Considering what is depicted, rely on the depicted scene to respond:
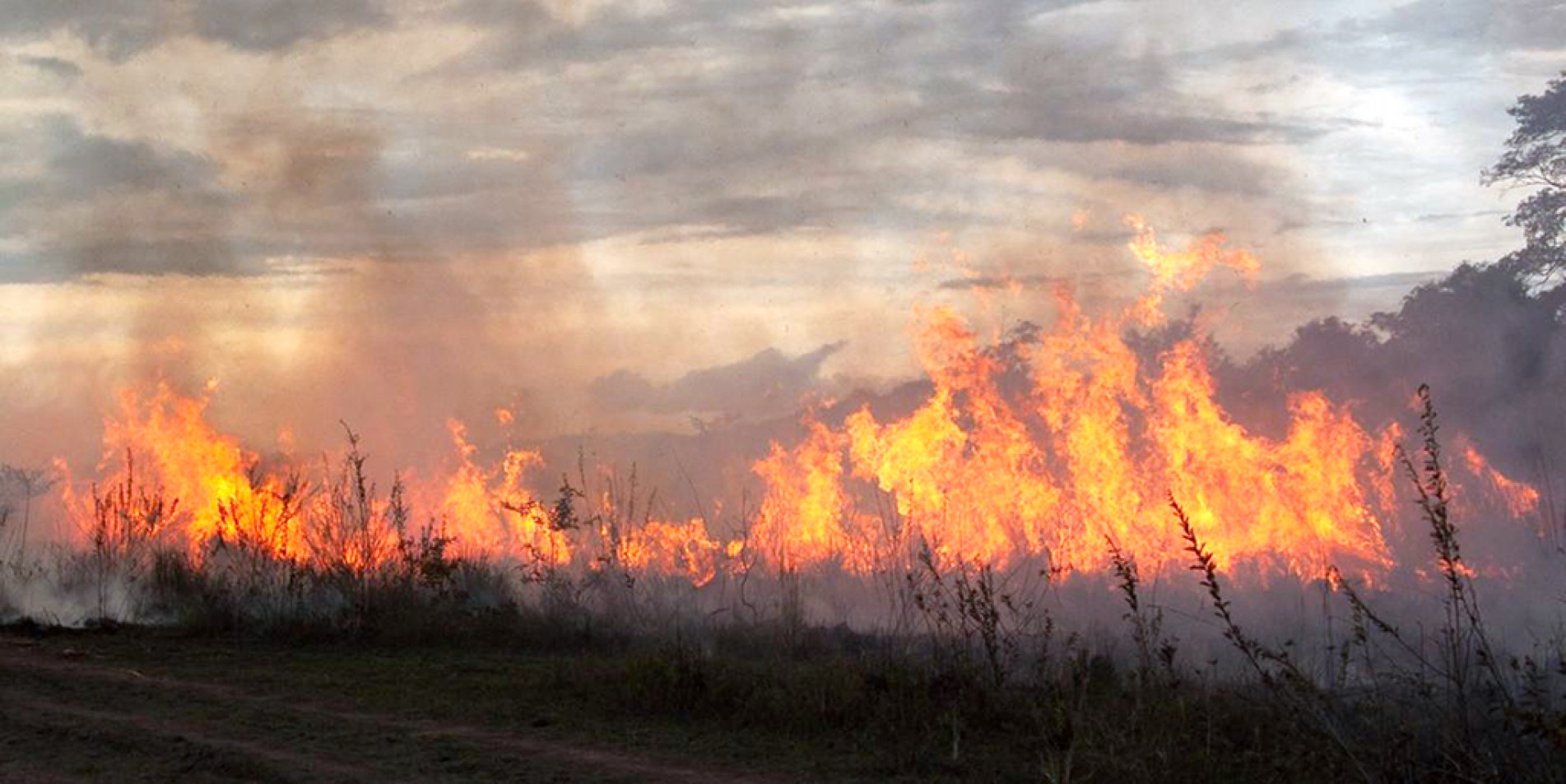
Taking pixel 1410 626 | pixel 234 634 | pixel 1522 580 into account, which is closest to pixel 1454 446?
pixel 1522 580

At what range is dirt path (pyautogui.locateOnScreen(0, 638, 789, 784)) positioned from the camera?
30.4 feet

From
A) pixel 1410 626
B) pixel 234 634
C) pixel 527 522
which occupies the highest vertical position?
pixel 527 522

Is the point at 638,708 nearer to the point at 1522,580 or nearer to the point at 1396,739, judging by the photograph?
the point at 1396,739

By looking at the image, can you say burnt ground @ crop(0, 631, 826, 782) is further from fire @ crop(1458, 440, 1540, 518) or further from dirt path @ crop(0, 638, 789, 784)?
fire @ crop(1458, 440, 1540, 518)

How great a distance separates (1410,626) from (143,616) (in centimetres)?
2138

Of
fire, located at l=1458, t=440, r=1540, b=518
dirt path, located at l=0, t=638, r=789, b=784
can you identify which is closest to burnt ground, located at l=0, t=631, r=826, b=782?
dirt path, located at l=0, t=638, r=789, b=784

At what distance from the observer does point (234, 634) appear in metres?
16.3

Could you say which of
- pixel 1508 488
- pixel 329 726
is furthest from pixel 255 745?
pixel 1508 488

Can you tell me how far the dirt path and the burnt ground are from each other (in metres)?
0.02

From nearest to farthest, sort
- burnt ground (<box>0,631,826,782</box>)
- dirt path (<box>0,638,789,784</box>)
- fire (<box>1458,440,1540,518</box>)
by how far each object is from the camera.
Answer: dirt path (<box>0,638,789,784</box>), burnt ground (<box>0,631,826,782</box>), fire (<box>1458,440,1540,518</box>)

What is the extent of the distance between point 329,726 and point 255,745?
83 centimetres

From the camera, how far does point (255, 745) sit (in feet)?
33.0

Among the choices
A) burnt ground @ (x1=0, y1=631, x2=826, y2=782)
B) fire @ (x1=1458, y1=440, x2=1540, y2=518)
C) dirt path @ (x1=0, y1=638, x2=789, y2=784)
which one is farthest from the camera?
fire @ (x1=1458, y1=440, x2=1540, y2=518)

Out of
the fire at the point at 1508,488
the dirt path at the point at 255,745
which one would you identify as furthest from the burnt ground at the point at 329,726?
the fire at the point at 1508,488
